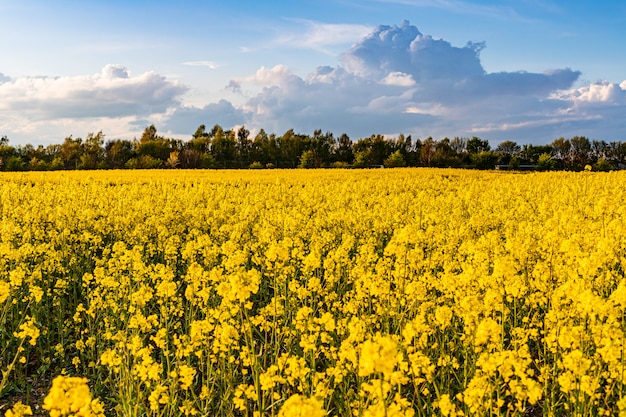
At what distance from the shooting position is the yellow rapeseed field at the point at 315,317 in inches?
173

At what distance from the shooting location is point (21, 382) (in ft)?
22.3

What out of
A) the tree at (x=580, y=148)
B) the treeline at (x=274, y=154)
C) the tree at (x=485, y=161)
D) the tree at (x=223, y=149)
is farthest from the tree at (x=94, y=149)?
the tree at (x=580, y=148)

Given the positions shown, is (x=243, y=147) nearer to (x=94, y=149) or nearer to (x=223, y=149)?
(x=223, y=149)

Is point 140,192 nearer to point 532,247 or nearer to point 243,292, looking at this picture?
point 532,247

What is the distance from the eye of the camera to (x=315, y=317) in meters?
6.89

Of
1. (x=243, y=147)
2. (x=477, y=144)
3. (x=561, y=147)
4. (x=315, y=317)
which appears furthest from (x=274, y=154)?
(x=315, y=317)

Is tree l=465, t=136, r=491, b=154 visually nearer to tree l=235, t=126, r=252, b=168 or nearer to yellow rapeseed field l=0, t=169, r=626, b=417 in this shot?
tree l=235, t=126, r=252, b=168

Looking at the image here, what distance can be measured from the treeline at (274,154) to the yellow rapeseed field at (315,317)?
50774 millimetres

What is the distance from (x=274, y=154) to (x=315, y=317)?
74.2 meters

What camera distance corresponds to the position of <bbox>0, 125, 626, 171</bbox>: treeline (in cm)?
6869

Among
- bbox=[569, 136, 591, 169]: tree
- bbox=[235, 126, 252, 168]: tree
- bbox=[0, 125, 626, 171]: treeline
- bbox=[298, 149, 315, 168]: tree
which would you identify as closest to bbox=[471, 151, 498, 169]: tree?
bbox=[0, 125, 626, 171]: treeline

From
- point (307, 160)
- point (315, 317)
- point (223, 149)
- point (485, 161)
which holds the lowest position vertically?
point (315, 317)

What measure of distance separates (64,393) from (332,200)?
14.8 metres

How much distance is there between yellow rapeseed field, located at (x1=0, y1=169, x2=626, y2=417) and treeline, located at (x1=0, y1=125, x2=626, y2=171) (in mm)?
50774
